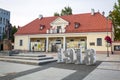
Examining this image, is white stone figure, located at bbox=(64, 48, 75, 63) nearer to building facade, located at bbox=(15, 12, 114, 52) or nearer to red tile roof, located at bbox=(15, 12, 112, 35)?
building facade, located at bbox=(15, 12, 114, 52)

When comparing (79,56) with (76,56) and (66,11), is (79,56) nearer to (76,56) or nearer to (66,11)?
(76,56)

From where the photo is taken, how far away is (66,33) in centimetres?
3859

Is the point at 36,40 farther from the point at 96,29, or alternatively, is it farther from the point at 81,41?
the point at 96,29

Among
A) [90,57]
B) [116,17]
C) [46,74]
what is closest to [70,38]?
[116,17]

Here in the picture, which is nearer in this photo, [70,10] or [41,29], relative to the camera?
[41,29]

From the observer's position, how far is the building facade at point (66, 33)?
35812 mm

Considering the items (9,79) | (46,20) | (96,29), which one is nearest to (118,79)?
(9,79)

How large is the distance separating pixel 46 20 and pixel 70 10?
1250 centimetres

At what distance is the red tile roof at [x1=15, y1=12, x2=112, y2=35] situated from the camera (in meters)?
36.4

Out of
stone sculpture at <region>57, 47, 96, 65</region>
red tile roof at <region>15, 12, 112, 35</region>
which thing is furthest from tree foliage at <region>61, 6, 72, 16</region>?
stone sculpture at <region>57, 47, 96, 65</region>

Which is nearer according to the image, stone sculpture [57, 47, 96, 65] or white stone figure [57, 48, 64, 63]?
stone sculpture [57, 47, 96, 65]

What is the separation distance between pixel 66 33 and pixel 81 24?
3943 mm

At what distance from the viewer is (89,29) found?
36656mm

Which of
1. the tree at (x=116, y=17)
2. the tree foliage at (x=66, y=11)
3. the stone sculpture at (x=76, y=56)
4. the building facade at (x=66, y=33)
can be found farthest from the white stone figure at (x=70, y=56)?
the tree foliage at (x=66, y=11)
